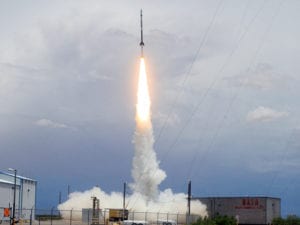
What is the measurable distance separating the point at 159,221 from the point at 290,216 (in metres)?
24.3

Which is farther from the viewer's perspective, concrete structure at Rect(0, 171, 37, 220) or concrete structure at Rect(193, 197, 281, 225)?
concrete structure at Rect(193, 197, 281, 225)

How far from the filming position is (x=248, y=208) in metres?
111

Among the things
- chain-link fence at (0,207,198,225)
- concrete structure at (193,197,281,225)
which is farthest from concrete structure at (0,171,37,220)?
concrete structure at (193,197,281,225)

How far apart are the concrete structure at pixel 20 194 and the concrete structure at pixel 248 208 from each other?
107 feet

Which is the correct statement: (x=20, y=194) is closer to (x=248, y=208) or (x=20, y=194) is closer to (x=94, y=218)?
(x=94, y=218)

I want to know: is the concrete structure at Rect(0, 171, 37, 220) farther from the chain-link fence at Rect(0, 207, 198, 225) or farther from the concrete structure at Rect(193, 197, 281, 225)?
the concrete structure at Rect(193, 197, 281, 225)

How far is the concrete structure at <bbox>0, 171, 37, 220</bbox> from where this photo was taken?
98688 millimetres

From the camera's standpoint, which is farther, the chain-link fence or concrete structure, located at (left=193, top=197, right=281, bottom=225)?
concrete structure, located at (left=193, top=197, right=281, bottom=225)

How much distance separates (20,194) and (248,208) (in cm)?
4028

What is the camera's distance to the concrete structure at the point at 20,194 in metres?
98.7

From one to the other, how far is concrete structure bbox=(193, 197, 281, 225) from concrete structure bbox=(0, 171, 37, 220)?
32465 mm

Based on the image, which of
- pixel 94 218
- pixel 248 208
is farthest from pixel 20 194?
pixel 248 208

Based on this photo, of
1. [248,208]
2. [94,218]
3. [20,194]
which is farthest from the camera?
[248,208]

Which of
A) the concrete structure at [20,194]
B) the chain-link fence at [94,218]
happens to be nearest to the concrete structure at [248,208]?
the chain-link fence at [94,218]
